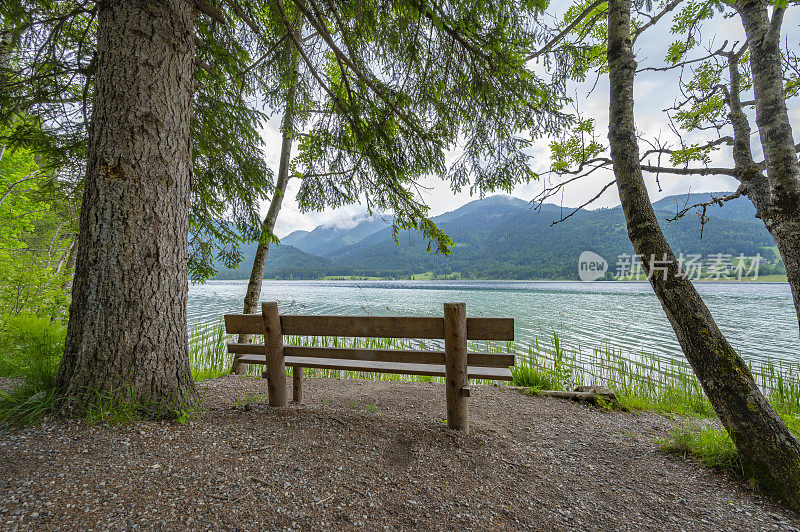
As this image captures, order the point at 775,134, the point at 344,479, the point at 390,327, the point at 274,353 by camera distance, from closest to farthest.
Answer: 1. the point at 344,479
2. the point at 390,327
3. the point at 775,134
4. the point at 274,353

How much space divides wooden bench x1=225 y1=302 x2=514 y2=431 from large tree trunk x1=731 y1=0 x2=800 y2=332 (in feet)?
8.24

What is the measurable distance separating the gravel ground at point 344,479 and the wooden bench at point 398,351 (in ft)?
1.22

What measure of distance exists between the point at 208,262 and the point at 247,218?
37.8 inches

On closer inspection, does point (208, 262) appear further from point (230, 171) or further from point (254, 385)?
point (254, 385)

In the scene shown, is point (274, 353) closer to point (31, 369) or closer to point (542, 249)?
point (31, 369)

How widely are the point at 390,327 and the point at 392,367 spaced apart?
467 mm

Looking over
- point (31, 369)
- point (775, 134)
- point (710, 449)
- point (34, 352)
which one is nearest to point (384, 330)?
point (710, 449)

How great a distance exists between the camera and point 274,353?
2936mm

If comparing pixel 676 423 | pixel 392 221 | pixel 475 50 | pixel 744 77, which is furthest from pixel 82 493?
pixel 744 77

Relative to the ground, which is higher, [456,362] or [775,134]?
[775,134]

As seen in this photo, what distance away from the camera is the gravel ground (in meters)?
1.57

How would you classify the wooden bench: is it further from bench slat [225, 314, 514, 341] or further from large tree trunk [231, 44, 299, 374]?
large tree trunk [231, 44, 299, 374]

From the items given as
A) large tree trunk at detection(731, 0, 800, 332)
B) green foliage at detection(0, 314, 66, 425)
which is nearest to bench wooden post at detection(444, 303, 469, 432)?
large tree trunk at detection(731, 0, 800, 332)

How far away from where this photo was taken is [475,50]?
9.91ft
